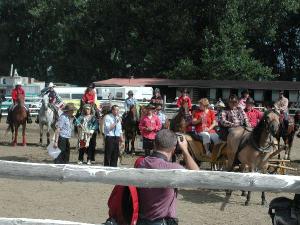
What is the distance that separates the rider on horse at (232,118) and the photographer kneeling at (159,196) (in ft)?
27.5

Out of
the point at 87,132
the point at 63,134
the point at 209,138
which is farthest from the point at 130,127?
the point at 209,138

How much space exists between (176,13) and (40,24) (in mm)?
25048

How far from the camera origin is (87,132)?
15.8m

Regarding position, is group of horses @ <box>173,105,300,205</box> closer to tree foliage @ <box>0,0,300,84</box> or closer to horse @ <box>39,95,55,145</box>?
horse @ <box>39,95,55,145</box>

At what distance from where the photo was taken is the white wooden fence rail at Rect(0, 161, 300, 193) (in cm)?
409

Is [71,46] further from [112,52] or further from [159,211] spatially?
[159,211]

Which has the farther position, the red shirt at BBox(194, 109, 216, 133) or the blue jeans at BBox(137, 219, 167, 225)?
the red shirt at BBox(194, 109, 216, 133)

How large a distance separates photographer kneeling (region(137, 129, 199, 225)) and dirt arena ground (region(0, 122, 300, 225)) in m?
4.33

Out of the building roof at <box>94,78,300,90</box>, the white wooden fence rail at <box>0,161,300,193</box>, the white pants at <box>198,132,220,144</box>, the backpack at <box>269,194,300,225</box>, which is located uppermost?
Result: the building roof at <box>94,78,300,90</box>

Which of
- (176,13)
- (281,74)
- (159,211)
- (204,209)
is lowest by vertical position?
(204,209)

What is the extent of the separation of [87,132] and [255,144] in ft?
19.6

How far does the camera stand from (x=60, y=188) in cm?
1179

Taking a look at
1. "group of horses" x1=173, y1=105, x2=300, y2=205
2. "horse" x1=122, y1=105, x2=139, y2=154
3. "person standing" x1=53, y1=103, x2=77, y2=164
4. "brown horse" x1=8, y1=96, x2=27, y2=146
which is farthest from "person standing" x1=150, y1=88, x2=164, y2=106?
"brown horse" x1=8, y1=96, x2=27, y2=146

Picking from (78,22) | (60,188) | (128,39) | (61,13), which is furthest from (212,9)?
(60,188)
